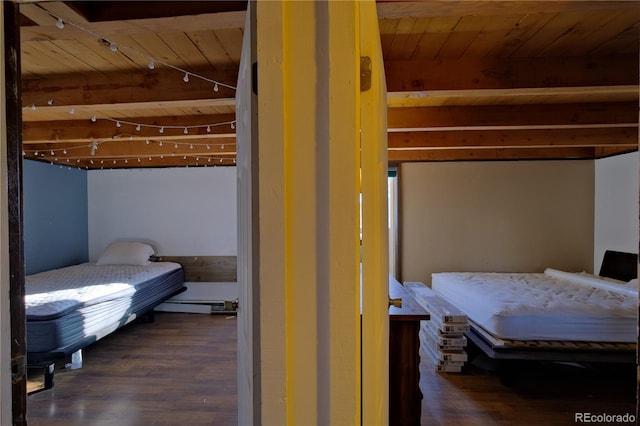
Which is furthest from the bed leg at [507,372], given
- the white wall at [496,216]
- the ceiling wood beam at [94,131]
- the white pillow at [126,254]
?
the white pillow at [126,254]

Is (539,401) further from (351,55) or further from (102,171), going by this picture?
(102,171)

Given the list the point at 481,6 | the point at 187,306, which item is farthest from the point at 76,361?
the point at 481,6

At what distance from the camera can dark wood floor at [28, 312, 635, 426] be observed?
2307mm

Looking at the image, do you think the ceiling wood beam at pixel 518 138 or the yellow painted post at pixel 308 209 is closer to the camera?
the yellow painted post at pixel 308 209

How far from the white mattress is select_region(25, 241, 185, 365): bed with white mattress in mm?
3569

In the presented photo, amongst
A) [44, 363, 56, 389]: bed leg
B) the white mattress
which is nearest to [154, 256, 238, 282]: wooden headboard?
[44, 363, 56, 389]: bed leg

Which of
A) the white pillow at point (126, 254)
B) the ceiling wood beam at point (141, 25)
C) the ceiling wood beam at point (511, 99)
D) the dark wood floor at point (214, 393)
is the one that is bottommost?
the dark wood floor at point (214, 393)

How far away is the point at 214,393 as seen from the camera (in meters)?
2.60

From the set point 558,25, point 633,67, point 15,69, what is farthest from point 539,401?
point 15,69

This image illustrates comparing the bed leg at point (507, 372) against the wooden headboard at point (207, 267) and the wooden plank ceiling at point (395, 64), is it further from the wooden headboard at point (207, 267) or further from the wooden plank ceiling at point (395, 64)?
the wooden headboard at point (207, 267)

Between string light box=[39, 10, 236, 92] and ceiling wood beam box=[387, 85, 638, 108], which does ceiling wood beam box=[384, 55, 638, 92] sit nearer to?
ceiling wood beam box=[387, 85, 638, 108]

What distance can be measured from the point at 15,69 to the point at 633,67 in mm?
2973

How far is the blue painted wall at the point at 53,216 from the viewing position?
13.6 ft

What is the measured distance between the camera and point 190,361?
3.15m
